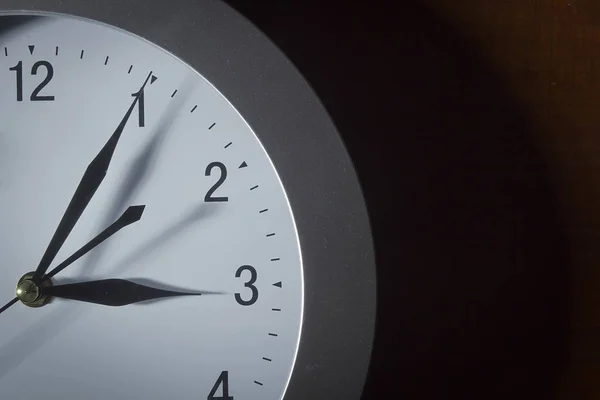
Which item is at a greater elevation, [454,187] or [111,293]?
[454,187]

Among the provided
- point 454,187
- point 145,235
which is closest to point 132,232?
point 145,235

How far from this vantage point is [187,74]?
1.89ft

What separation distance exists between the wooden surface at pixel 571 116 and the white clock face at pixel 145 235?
0.24 meters

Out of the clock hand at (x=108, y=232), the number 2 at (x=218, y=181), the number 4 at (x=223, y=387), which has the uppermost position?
the number 2 at (x=218, y=181)

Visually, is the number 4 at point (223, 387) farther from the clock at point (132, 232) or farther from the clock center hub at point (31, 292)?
the clock center hub at point (31, 292)

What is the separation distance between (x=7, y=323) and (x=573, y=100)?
19.5 inches

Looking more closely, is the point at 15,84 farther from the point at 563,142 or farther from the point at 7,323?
the point at 563,142

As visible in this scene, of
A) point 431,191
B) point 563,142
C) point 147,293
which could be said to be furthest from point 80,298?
point 563,142

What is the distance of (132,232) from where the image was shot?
Result: 585mm

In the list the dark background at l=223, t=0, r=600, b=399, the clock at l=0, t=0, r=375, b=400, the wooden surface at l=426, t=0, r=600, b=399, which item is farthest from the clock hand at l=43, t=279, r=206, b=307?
the wooden surface at l=426, t=0, r=600, b=399

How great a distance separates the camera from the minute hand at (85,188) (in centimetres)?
58

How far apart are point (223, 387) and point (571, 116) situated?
37 cm

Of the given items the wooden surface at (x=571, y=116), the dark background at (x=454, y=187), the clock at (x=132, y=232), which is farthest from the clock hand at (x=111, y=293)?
the wooden surface at (x=571, y=116)

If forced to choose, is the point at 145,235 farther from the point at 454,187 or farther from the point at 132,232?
the point at 454,187
